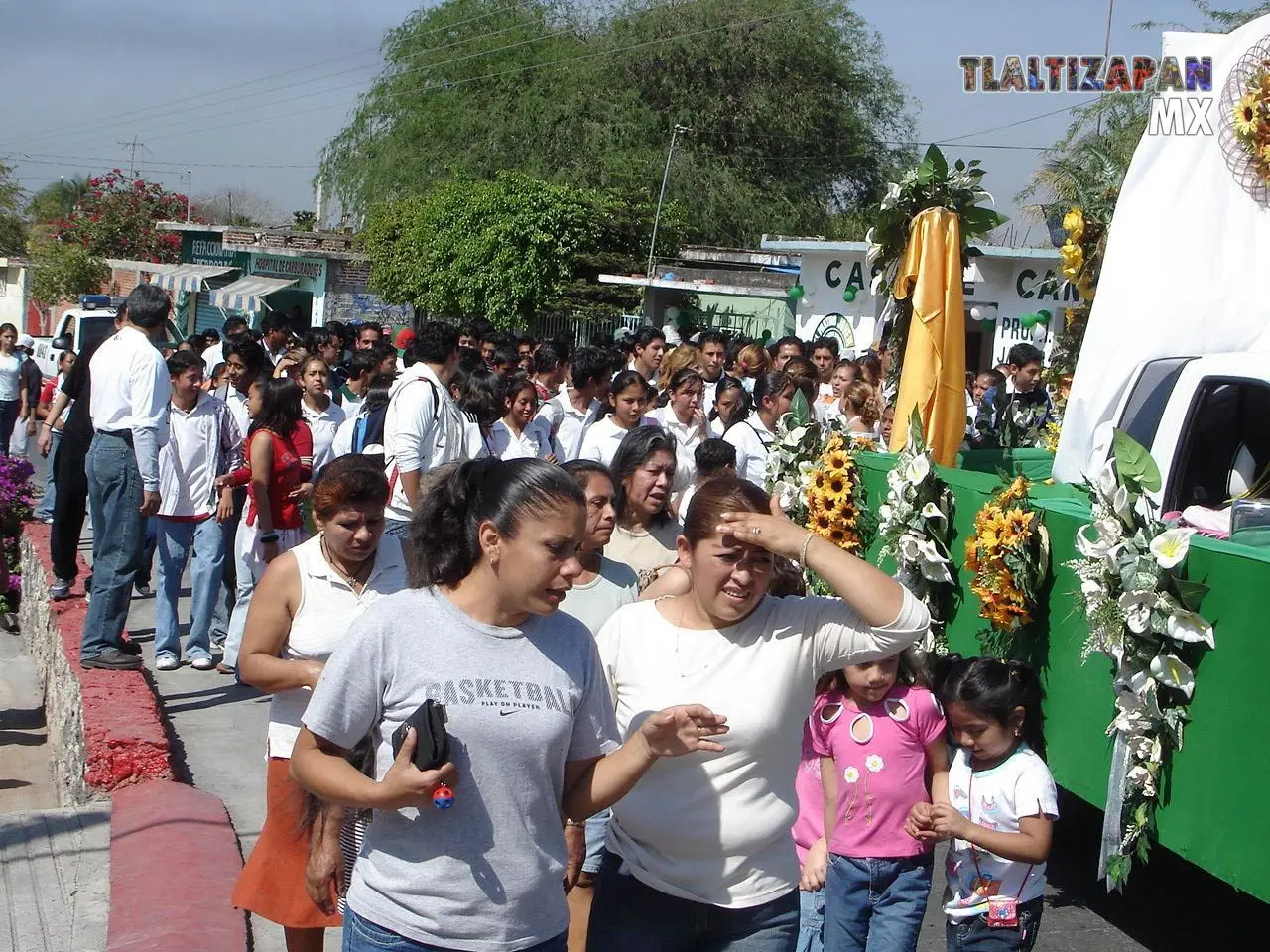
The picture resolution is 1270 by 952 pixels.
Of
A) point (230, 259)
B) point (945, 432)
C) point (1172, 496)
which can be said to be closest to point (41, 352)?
point (230, 259)

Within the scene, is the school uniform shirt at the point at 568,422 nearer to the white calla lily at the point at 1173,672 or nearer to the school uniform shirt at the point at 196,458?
the school uniform shirt at the point at 196,458

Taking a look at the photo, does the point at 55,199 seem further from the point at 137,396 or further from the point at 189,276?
the point at 137,396

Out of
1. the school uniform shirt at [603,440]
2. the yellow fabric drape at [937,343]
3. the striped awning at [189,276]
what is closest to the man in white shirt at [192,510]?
the school uniform shirt at [603,440]

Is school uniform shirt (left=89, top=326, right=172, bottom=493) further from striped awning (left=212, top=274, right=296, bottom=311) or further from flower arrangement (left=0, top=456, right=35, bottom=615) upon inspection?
striped awning (left=212, top=274, right=296, bottom=311)

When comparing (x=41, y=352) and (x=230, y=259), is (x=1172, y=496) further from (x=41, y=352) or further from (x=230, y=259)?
(x=230, y=259)

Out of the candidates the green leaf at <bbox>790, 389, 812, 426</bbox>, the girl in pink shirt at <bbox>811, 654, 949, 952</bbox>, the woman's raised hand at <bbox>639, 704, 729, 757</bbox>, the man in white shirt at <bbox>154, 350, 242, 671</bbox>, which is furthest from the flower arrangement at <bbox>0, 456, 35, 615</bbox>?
the woman's raised hand at <bbox>639, 704, 729, 757</bbox>

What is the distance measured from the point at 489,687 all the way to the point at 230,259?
42331mm

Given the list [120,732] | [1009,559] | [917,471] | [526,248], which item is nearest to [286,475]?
[120,732]

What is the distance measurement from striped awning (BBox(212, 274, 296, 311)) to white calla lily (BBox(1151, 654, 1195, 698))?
34.8m

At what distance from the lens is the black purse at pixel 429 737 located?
2.80 metres

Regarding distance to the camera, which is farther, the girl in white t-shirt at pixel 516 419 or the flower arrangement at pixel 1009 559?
the girl in white t-shirt at pixel 516 419

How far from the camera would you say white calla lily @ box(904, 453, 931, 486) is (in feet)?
21.9

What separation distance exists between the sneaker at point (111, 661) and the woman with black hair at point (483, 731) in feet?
15.9

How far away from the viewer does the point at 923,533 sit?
666 cm
